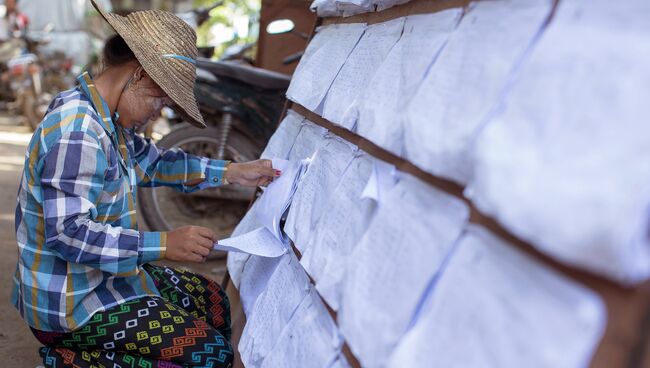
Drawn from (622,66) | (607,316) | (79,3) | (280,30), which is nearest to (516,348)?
(607,316)

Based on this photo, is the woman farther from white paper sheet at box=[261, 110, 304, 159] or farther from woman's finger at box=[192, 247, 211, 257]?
white paper sheet at box=[261, 110, 304, 159]

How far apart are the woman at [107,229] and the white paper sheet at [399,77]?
0.69m

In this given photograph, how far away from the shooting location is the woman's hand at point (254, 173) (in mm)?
2471

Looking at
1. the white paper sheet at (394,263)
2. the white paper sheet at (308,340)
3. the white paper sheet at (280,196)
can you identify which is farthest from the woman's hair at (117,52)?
the white paper sheet at (394,263)

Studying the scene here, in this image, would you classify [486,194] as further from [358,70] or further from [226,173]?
[226,173]

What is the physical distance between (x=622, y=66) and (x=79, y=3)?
15.6 metres

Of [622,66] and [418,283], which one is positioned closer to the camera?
[622,66]

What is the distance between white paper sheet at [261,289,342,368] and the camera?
154 cm

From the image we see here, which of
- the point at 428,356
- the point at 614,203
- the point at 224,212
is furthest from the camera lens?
the point at 224,212

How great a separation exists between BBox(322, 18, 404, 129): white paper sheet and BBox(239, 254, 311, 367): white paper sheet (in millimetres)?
466

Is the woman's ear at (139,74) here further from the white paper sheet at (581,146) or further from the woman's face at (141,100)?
the white paper sheet at (581,146)

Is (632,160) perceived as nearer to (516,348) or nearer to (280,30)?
(516,348)

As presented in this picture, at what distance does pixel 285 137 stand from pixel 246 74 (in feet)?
5.01

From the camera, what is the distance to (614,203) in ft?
2.43
